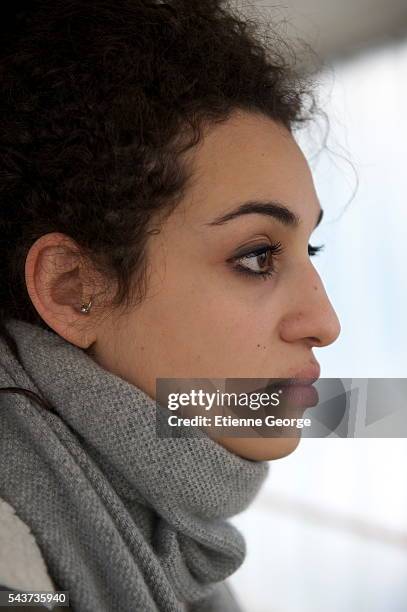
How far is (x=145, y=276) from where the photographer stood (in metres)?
0.81

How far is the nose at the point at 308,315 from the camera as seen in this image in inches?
32.3

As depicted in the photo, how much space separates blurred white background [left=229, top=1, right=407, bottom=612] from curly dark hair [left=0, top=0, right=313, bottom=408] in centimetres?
129

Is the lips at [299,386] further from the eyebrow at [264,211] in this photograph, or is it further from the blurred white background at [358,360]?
the blurred white background at [358,360]

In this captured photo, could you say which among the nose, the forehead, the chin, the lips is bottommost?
the chin

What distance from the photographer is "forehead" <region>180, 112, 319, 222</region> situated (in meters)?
0.82

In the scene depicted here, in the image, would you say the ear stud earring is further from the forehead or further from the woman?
the forehead

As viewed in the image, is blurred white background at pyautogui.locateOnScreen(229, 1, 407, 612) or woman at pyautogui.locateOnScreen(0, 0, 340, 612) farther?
blurred white background at pyautogui.locateOnScreen(229, 1, 407, 612)

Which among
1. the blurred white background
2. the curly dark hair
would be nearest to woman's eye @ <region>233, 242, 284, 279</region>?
the curly dark hair

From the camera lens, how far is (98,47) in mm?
860

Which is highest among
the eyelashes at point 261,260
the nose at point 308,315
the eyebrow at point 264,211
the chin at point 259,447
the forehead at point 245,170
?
the forehead at point 245,170

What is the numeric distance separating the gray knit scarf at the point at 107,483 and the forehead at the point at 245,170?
25cm

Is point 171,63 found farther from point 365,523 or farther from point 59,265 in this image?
point 365,523

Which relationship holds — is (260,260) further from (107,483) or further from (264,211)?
(107,483)
